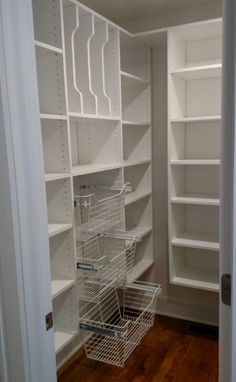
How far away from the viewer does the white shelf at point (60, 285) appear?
69.7 inches

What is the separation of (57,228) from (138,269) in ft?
4.24

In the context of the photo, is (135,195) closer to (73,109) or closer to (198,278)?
(198,278)

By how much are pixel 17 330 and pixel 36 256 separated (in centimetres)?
21

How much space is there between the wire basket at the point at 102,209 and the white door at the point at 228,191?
52.2 inches

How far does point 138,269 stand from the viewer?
2869 millimetres

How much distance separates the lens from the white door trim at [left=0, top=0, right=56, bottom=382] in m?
0.83

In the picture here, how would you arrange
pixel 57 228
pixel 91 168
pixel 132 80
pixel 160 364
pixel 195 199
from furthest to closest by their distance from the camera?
pixel 132 80 < pixel 195 199 < pixel 160 364 < pixel 91 168 < pixel 57 228

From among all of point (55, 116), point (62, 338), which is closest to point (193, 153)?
point (55, 116)

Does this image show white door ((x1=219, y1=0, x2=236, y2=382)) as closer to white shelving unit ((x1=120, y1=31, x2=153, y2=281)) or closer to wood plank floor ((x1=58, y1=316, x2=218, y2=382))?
wood plank floor ((x1=58, y1=316, x2=218, y2=382))

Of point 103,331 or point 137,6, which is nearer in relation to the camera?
point 103,331

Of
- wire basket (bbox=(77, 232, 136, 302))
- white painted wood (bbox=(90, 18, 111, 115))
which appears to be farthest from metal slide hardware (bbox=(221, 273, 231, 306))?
white painted wood (bbox=(90, 18, 111, 115))

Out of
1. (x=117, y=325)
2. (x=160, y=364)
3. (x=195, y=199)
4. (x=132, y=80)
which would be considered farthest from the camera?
(x=132, y=80)

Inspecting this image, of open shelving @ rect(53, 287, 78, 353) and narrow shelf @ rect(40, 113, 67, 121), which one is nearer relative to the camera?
narrow shelf @ rect(40, 113, 67, 121)

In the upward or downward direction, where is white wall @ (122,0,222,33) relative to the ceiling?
downward
